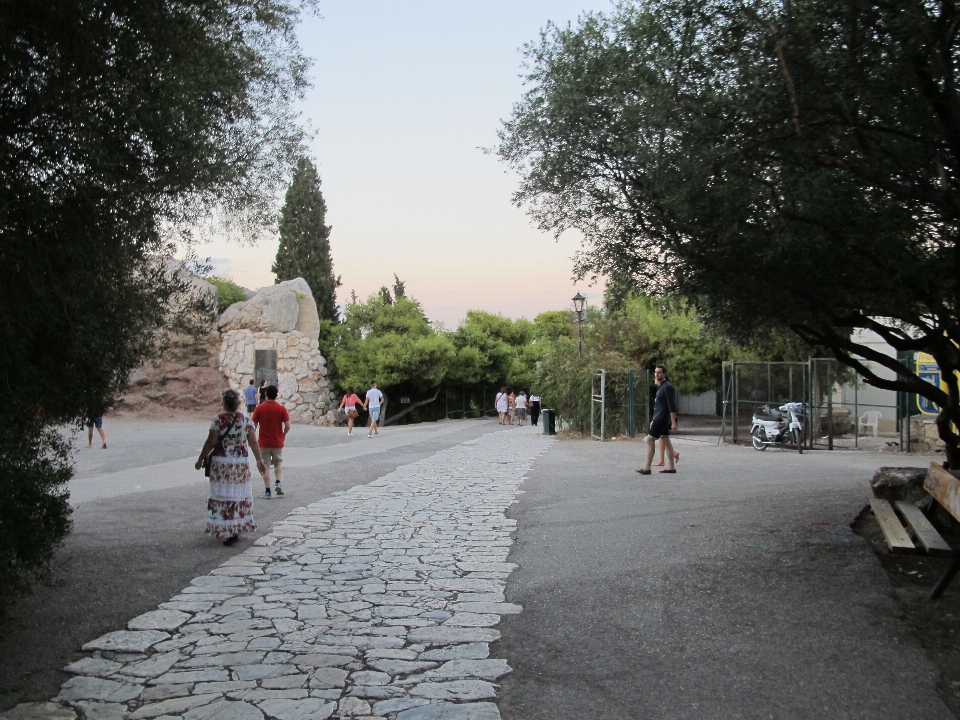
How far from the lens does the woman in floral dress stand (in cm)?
820

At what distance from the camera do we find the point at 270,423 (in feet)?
38.1

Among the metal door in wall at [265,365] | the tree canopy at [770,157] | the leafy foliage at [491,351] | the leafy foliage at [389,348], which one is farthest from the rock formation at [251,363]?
the tree canopy at [770,157]

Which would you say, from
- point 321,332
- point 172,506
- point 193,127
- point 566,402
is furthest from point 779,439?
point 321,332

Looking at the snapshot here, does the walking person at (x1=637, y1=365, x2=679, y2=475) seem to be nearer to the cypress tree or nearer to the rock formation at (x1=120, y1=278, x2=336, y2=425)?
the rock formation at (x1=120, y1=278, x2=336, y2=425)

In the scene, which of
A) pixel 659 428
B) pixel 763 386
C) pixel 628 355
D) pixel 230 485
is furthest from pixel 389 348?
pixel 230 485

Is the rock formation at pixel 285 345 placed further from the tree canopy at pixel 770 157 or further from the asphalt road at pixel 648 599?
the tree canopy at pixel 770 157

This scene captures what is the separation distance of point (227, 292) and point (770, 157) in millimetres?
30766

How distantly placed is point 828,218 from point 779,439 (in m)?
14.6

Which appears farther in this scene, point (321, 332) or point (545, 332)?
point (545, 332)

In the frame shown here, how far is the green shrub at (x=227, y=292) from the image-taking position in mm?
34344

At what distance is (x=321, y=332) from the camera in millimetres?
38312

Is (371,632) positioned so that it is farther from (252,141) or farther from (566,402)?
(566,402)

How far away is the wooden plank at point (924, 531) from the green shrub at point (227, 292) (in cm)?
3021

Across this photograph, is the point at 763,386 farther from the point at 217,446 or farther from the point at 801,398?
the point at 217,446
